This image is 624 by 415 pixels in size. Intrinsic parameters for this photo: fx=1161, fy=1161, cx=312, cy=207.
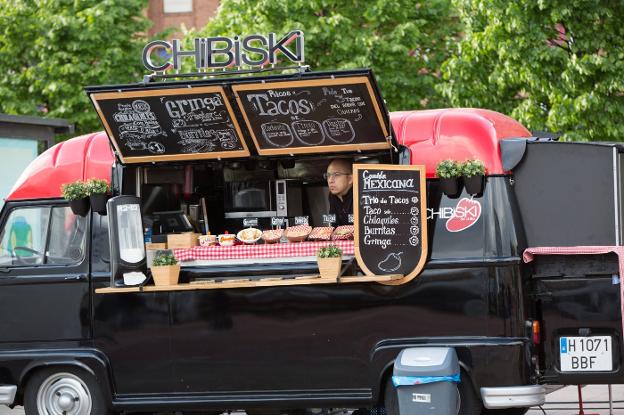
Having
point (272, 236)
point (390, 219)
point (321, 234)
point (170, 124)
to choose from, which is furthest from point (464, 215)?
point (170, 124)

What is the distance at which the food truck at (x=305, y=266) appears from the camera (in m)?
8.87

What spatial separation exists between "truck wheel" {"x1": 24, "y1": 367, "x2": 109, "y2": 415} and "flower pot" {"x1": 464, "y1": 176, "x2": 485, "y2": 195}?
11.6ft

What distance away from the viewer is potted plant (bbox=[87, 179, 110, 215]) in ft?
32.3

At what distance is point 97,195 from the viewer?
9852 millimetres

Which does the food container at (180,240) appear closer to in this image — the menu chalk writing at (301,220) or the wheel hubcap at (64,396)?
the menu chalk writing at (301,220)

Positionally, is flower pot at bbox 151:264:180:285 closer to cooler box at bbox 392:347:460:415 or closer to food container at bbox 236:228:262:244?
food container at bbox 236:228:262:244

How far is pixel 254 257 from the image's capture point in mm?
9500

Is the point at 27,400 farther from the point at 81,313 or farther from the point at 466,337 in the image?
the point at 466,337

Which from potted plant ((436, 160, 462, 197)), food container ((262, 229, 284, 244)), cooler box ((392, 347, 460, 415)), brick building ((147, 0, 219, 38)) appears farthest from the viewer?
brick building ((147, 0, 219, 38))

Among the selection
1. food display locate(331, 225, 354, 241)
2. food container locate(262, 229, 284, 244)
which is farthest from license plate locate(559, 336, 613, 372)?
food container locate(262, 229, 284, 244)

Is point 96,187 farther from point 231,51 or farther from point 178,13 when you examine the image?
point 178,13

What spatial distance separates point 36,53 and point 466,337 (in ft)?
72.2

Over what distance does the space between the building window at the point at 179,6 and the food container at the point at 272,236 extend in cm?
3438

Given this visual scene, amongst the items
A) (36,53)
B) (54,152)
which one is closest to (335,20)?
(36,53)
